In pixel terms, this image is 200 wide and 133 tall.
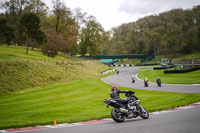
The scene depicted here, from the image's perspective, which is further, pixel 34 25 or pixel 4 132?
pixel 34 25

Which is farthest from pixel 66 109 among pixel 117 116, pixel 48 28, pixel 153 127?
pixel 48 28

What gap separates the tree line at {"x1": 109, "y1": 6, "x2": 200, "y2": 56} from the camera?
391 feet

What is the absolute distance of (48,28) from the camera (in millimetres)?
91250

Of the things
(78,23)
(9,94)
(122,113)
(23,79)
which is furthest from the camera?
(78,23)

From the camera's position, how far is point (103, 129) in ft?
30.7

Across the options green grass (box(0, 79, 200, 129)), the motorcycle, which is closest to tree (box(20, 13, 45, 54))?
green grass (box(0, 79, 200, 129))

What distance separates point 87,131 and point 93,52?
290ft

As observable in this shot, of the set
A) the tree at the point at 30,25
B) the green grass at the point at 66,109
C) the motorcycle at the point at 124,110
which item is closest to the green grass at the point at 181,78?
the green grass at the point at 66,109

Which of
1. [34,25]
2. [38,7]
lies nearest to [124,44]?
[38,7]

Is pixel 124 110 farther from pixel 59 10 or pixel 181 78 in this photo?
pixel 59 10

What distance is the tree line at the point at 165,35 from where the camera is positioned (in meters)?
119

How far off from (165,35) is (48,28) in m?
59.2

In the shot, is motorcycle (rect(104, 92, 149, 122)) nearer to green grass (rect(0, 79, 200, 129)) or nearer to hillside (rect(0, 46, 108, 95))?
green grass (rect(0, 79, 200, 129))

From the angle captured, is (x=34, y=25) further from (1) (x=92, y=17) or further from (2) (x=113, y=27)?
(2) (x=113, y=27)
